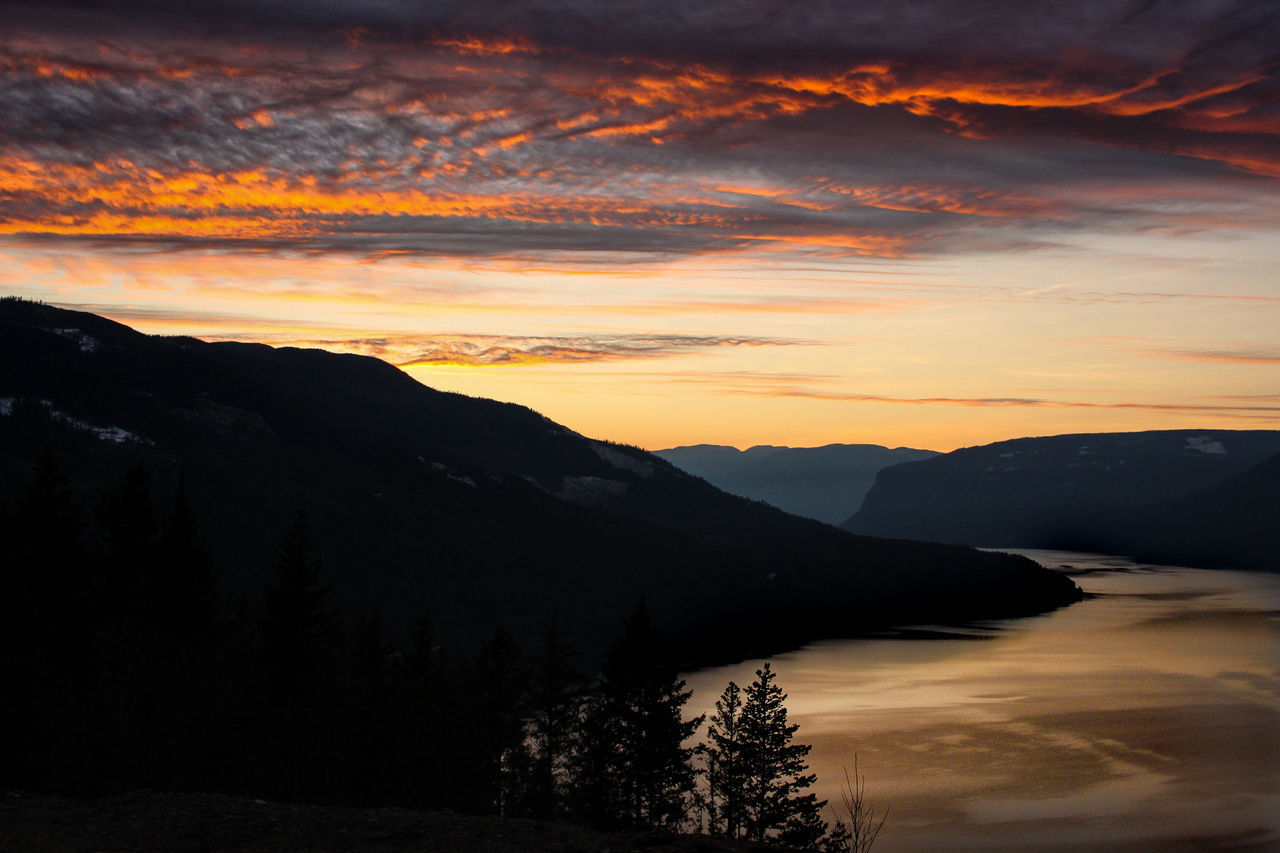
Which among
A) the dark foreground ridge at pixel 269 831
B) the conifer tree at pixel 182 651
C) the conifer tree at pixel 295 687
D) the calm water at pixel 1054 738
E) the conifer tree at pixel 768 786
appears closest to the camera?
the dark foreground ridge at pixel 269 831

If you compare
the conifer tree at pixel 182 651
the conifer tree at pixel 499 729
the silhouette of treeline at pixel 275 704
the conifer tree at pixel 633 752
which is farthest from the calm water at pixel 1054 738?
the conifer tree at pixel 182 651

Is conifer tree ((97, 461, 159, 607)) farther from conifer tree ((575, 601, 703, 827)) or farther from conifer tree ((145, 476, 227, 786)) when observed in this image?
conifer tree ((575, 601, 703, 827))

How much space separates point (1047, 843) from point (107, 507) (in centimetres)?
6131

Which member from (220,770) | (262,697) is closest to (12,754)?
(220,770)

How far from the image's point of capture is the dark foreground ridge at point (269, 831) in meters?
17.7

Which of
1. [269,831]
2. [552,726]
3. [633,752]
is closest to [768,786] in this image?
[633,752]

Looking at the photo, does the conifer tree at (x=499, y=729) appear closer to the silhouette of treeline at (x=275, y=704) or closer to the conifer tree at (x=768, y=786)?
the silhouette of treeline at (x=275, y=704)

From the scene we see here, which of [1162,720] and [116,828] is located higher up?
[116,828]

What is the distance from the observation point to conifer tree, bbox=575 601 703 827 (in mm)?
43969

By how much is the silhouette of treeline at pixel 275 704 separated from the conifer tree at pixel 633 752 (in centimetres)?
10

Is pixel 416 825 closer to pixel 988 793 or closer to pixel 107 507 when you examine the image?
pixel 107 507

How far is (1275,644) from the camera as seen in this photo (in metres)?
172

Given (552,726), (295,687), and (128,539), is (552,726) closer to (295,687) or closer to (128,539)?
(295,687)

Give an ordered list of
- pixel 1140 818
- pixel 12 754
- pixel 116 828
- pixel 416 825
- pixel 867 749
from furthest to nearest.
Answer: pixel 867 749, pixel 1140 818, pixel 12 754, pixel 416 825, pixel 116 828
